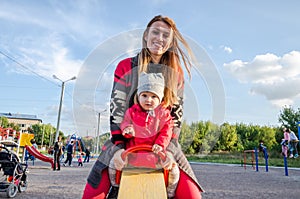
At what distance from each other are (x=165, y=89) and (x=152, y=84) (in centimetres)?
13

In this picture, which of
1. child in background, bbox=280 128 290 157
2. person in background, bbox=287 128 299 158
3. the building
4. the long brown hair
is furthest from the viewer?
the building

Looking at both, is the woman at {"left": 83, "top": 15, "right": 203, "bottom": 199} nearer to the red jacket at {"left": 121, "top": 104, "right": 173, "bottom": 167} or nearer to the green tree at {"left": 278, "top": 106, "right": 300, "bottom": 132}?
the red jacket at {"left": 121, "top": 104, "right": 173, "bottom": 167}

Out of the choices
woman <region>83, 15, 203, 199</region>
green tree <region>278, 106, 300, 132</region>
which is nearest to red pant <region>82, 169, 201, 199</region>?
woman <region>83, 15, 203, 199</region>

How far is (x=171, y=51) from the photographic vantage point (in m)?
1.62

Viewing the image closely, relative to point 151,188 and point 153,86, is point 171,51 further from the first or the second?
point 151,188

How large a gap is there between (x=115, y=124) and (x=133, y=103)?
0.47 feet

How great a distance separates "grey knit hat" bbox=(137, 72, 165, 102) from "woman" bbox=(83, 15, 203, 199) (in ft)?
0.22

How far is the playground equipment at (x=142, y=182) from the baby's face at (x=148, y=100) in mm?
199

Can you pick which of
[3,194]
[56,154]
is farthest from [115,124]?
[56,154]

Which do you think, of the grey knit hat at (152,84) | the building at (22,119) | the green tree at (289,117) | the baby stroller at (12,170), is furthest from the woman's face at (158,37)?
the building at (22,119)

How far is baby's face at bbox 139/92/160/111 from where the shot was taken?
4.37 ft

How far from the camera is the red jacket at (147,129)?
1.31 meters

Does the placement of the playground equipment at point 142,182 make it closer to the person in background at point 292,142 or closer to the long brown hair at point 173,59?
the long brown hair at point 173,59

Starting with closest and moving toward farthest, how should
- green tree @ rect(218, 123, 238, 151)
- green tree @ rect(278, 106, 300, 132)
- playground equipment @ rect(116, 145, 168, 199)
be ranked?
playground equipment @ rect(116, 145, 168, 199), green tree @ rect(218, 123, 238, 151), green tree @ rect(278, 106, 300, 132)
